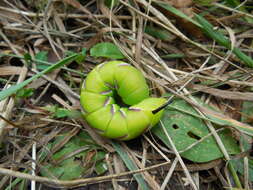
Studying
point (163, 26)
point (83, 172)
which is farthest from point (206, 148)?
point (163, 26)

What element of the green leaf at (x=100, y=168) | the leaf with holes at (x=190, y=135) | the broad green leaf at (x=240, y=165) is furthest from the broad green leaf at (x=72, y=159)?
the broad green leaf at (x=240, y=165)

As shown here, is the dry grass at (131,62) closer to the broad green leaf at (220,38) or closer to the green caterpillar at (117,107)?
the broad green leaf at (220,38)

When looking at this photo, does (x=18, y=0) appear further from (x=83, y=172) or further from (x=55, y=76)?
(x=83, y=172)

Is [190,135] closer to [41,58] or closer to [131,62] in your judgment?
[131,62]

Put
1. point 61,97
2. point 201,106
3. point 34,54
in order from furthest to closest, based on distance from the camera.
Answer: point 34,54
point 61,97
point 201,106

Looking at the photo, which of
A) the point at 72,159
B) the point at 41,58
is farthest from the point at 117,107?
the point at 41,58

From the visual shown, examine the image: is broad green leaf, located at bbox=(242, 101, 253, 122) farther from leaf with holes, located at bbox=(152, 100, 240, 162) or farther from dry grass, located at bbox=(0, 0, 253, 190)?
leaf with holes, located at bbox=(152, 100, 240, 162)
